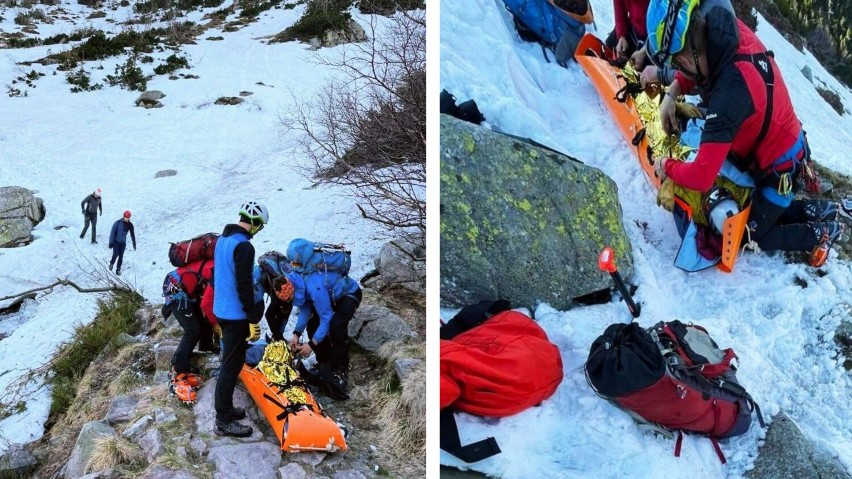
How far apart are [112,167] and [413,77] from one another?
41.2 feet

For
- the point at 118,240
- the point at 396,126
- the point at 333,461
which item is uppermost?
the point at 396,126

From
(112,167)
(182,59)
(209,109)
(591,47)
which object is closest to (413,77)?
(591,47)

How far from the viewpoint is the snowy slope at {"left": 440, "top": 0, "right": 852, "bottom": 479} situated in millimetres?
1852

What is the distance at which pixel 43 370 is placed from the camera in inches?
305

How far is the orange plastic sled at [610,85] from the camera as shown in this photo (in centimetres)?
250

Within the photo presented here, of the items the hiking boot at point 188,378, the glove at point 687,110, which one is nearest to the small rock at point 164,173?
the hiking boot at point 188,378

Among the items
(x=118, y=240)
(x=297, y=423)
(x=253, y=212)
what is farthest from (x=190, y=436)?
(x=118, y=240)

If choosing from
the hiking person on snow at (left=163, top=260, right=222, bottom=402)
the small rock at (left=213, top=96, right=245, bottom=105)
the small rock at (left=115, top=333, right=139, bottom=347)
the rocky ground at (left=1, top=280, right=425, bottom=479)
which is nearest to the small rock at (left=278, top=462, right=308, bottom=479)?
the rocky ground at (left=1, top=280, right=425, bottom=479)

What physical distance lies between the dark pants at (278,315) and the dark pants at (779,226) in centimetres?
378

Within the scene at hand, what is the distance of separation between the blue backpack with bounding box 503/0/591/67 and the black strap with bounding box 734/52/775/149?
0.67 metres

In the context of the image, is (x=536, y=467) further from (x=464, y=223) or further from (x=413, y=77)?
(x=413, y=77)

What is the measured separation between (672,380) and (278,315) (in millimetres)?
3805

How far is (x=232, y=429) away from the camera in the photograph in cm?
446

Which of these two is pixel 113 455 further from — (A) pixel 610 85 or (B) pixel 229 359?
(A) pixel 610 85
